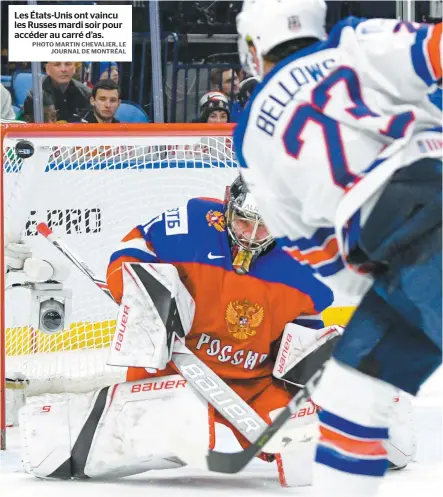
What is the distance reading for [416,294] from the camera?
2.23 meters

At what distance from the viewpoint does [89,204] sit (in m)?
4.00

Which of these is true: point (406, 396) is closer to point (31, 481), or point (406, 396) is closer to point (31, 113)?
point (31, 481)

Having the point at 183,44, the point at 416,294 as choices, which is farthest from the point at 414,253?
the point at 183,44

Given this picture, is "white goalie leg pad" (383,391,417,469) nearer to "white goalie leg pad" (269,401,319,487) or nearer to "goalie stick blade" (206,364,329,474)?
"white goalie leg pad" (269,401,319,487)

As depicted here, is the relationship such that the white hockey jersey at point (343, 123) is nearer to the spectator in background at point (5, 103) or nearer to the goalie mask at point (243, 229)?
the goalie mask at point (243, 229)

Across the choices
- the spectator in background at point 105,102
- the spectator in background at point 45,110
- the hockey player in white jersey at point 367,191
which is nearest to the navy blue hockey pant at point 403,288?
the hockey player in white jersey at point 367,191

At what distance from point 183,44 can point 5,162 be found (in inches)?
93.8

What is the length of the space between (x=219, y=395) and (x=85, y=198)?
1.03 m

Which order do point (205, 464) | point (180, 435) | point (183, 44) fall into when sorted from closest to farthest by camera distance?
point (205, 464) < point (180, 435) < point (183, 44)

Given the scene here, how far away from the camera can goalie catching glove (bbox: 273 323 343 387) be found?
329cm

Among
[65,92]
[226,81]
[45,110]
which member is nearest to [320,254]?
[45,110]

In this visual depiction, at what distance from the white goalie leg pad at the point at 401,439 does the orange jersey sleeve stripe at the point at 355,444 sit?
2.95 ft

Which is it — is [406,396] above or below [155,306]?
below

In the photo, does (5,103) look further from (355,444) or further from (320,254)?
(355,444)
